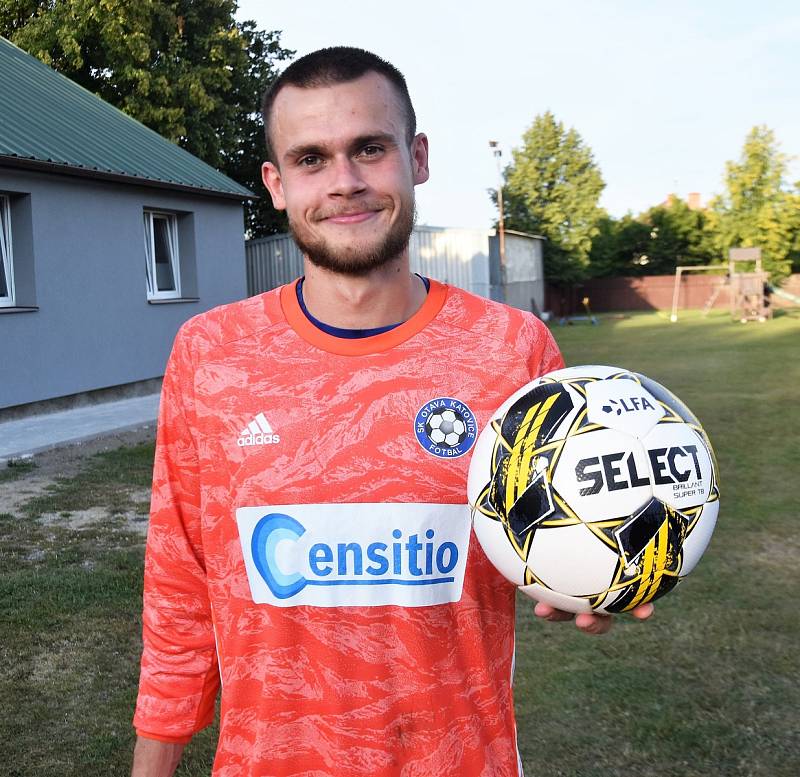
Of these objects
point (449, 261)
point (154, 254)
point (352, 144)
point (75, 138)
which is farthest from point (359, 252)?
point (449, 261)

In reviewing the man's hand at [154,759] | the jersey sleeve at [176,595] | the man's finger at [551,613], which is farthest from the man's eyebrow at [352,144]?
the man's hand at [154,759]

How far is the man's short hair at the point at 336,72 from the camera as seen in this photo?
6.28 feet

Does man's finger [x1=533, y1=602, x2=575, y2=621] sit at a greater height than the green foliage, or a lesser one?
lesser

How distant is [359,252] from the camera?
1.91 m

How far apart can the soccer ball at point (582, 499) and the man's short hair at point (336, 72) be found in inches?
28.0

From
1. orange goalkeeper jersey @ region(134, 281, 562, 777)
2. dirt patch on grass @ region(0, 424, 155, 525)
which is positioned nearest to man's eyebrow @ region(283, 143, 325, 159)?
orange goalkeeper jersey @ region(134, 281, 562, 777)

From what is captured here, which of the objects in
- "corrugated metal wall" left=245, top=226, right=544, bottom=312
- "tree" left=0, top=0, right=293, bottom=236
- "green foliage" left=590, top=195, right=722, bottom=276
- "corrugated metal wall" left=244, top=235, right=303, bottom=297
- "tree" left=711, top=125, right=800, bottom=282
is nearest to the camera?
"tree" left=0, top=0, right=293, bottom=236

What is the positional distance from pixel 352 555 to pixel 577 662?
10.2 feet

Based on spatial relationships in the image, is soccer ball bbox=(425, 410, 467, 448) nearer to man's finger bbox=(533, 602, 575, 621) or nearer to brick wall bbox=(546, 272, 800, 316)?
man's finger bbox=(533, 602, 575, 621)

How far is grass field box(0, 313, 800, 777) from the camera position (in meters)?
3.70

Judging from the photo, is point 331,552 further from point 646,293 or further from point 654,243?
point 654,243

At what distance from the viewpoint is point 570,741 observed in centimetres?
378

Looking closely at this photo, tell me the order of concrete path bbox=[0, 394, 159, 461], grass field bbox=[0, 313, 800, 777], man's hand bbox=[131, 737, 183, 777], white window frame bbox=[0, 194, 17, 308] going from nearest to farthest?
man's hand bbox=[131, 737, 183, 777]
grass field bbox=[0, 313, 800, 777]
concrete path bbox=[0, 394, 159, 461]
white window frame bbox=[0, 194, 17, 308]

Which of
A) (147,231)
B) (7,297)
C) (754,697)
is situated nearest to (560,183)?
(147,231)
